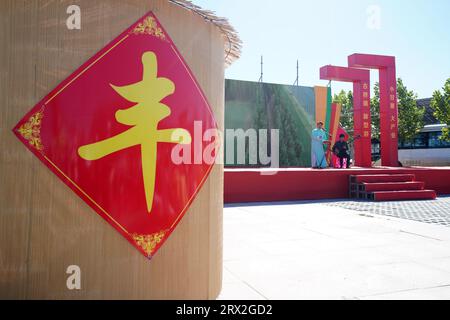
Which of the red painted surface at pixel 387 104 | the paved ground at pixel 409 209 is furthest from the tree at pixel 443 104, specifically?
the paved ground at pixel 409 209

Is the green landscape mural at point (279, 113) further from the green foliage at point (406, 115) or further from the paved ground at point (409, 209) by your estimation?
the paved ground at point (409, 209)

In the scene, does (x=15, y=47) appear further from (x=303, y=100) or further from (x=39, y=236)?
(x=303, y=100)

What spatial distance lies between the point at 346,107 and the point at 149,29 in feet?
131

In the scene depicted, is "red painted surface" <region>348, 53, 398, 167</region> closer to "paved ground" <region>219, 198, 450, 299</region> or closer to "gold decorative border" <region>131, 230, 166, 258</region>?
"paved ground" <region>219, 198, 450, 299</region>

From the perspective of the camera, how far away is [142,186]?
213cm

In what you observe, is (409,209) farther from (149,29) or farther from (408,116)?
(408,116)

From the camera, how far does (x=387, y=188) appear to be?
10.3 m

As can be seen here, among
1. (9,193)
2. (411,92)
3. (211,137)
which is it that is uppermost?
(411,92)

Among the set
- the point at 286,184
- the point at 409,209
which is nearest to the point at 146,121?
the point at 409,209

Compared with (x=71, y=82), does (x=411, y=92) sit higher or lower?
higher

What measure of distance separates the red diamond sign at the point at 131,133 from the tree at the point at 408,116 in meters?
32.6

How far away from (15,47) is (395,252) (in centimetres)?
441

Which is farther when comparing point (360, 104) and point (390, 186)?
point (360, 104)
